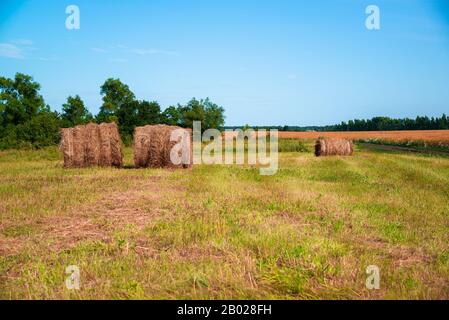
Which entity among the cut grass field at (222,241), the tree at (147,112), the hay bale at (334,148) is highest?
the tree at (147,112)

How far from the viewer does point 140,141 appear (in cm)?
1889

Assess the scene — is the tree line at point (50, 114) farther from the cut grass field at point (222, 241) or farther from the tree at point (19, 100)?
the cut grass field at point (222, 241)

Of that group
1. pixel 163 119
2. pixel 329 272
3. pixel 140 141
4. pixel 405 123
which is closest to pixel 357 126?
pixel 405 123

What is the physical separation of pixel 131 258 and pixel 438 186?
11.5 m

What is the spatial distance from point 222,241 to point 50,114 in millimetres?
56973

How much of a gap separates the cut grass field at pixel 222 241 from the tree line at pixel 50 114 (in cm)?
2962

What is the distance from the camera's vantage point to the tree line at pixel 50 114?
3972 centimetres

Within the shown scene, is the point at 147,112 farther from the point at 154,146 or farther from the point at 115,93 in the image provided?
the point at 154,146

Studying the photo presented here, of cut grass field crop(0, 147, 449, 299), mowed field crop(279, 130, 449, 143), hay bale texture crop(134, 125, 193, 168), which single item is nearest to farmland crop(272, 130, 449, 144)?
mowed field crop(279, 130, 449, 143)

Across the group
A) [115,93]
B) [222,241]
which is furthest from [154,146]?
[115,93]

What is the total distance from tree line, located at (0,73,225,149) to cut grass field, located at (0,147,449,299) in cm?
2962

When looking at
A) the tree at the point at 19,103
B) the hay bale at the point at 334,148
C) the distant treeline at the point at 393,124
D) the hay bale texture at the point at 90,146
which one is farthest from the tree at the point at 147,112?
the distant treeline at the point at 393,124
